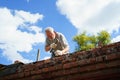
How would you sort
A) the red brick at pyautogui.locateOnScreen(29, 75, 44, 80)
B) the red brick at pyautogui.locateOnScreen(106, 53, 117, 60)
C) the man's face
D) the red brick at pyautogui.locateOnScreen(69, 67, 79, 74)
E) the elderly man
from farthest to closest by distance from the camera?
the man's face, the elderly man, the red brick at pyautogui.locateOnScreen(29, 75, 44, 80), the red brick at pyautogui.locateOnScreen(69, 67, 79, 74), the red brick at pyautogui.locateOnScreen(106, 53, 117, 60)

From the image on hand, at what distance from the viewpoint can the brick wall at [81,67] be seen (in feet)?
13.3

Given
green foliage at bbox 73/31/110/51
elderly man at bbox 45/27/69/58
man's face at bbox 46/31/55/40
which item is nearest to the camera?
elderly man at bbox 45/27/69/58

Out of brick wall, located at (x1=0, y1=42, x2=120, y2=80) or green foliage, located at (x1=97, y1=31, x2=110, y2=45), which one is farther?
green foliage, located at (x1=97, y1=31, x2=110, y2=45)

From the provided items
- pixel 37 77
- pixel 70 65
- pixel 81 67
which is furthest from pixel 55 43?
pixel 81 67

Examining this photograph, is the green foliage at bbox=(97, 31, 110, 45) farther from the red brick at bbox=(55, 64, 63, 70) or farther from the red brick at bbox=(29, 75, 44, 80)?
the red brick at bbox=(55, 64, 63, 70)

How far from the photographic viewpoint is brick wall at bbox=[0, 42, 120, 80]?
4039mm

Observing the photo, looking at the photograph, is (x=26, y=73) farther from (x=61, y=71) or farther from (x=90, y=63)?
(x=90, y=63)

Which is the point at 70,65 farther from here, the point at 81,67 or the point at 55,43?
the point at 55,43

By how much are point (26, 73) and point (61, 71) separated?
38.0 inches

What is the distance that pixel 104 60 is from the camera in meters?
4.10

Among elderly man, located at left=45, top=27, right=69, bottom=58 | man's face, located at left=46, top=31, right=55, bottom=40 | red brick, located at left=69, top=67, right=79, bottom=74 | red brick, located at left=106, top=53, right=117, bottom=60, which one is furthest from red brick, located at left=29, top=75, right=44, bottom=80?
man's face, located at left=46, top=31, right=55, bottom=40

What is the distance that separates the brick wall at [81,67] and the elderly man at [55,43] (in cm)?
130

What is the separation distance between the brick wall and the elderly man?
51.1 inches

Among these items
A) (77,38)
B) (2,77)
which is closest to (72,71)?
(2,77)
